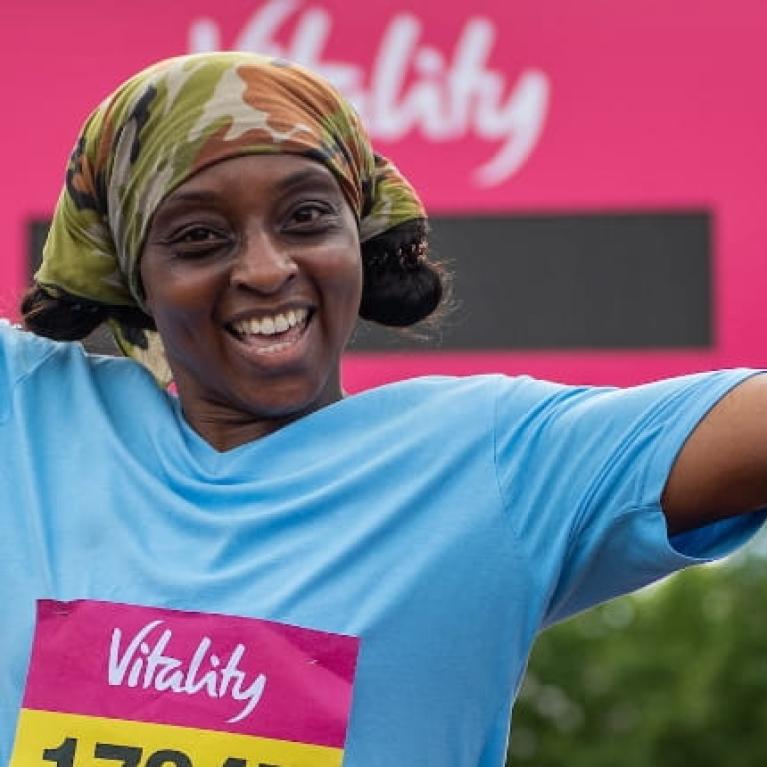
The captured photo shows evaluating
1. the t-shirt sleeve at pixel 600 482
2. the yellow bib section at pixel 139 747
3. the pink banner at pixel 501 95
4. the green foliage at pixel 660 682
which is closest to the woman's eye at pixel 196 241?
the t-shirt sleeve at pixel 600 482

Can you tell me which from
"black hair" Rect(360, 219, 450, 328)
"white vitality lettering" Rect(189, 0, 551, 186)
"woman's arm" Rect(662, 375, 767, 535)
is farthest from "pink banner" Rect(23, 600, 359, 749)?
"white vitality lettering" Rect(189, 0, 551, 186)

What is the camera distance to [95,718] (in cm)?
193

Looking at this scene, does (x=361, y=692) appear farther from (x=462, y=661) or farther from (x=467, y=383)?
(x=467, y=383)

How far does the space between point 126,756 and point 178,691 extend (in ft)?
0.20

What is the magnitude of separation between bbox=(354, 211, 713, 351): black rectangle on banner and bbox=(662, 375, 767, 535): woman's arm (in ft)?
12.7

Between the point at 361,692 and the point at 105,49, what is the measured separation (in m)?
4.56

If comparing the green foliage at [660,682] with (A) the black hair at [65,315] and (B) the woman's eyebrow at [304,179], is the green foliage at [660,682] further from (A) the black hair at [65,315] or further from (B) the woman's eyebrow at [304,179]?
(B) the woman's eyebrow at [304,179]

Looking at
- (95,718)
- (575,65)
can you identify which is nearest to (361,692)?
(95,718)

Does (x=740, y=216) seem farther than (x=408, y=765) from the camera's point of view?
Yes

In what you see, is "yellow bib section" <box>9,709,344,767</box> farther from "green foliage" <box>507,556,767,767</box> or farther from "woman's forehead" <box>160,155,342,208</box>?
"green foliage" <box>507,556,767,767</box>

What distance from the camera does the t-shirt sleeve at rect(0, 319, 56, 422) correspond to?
2.12 m

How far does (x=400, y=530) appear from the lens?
1.94 m

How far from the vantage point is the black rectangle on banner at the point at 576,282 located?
19.0 ft

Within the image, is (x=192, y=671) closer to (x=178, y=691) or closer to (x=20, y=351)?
(x=178, y=691)
